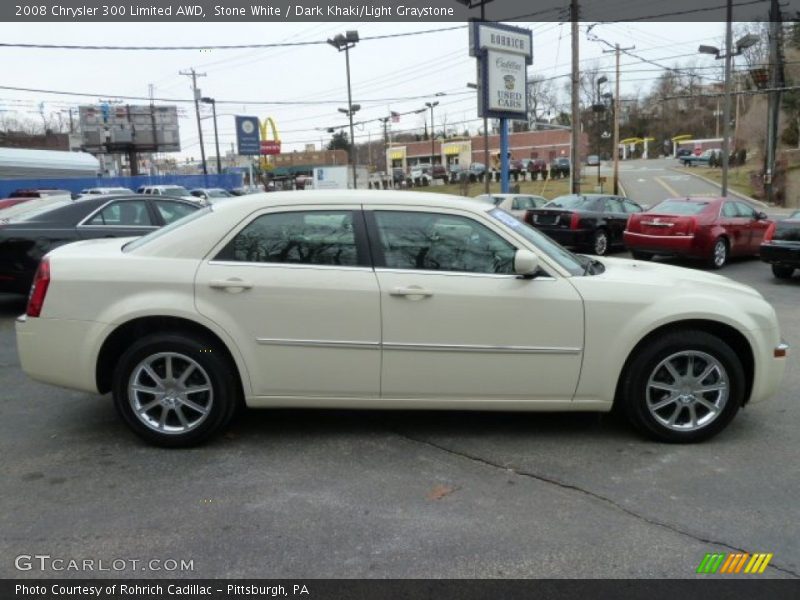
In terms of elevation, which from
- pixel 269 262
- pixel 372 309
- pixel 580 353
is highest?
pixel 269 262

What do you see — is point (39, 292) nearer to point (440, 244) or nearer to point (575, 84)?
point (440, 244)

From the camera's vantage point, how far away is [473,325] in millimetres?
3943

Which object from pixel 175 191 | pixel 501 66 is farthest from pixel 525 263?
pixel 175 191

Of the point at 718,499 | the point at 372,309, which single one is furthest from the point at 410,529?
the point at 718,499

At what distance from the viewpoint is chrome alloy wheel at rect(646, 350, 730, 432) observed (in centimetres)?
410

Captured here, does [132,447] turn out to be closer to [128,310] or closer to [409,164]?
[128,310]

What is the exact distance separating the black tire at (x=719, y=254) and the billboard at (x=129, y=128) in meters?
61.2

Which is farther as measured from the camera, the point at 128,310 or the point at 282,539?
the point at 128,310

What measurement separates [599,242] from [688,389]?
1124cm

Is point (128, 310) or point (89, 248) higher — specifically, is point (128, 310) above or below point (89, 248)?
below

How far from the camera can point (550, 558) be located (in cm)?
290

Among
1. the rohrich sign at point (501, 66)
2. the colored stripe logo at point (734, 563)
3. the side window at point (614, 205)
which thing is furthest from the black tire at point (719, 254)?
the rohrich sign at point (501, 66)

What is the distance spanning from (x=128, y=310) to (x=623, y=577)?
3.10 meters

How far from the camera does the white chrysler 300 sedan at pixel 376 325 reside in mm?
3953
